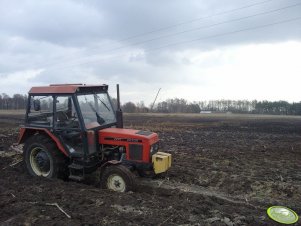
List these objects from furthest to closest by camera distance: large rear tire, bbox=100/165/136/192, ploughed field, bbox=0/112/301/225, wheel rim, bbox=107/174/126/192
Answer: wheel rim, bbox=107/174/126/192 < large rear tire, bbox=100/165/136/192 < ploughed field, bbox=0/112/301/225

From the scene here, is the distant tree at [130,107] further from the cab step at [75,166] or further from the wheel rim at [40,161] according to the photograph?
the cab step at [75,166]

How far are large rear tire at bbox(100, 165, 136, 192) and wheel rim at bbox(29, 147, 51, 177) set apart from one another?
5.97 feet

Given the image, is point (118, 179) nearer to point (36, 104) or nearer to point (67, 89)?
point (67, 89)

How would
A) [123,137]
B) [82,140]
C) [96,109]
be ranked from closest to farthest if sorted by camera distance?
1. [82,140]
2. [123,137]
3. [96,109]

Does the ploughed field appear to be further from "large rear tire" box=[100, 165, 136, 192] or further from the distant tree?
the distant tree

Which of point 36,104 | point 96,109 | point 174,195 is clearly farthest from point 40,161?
point 174,195

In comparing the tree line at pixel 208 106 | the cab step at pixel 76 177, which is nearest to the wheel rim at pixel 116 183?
the cab step at pixel 76 177

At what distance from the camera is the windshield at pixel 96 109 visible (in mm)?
8219

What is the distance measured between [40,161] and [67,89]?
2025 millimetres

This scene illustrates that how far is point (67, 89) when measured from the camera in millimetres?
8242

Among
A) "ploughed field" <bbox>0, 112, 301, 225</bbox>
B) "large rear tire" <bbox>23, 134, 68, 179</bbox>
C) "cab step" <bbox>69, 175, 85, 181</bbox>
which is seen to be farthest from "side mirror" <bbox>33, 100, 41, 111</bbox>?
"cab step" <bbox>69, 175, 85, 181</bbox>

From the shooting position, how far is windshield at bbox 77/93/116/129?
27.0ft

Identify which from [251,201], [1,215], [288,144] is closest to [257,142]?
[288,144]

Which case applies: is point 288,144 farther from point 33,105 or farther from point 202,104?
point 202,104
